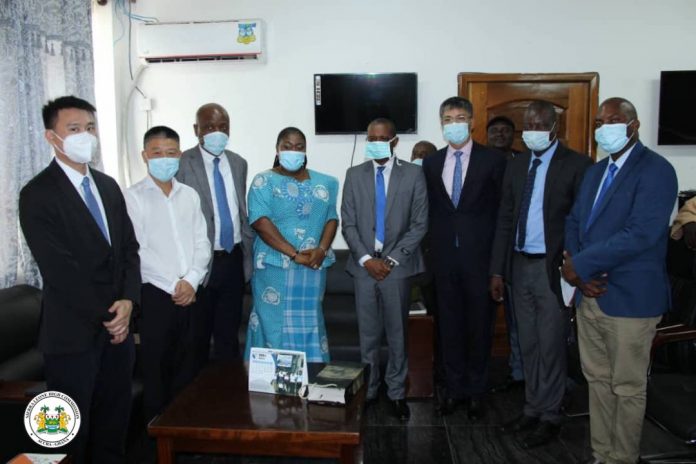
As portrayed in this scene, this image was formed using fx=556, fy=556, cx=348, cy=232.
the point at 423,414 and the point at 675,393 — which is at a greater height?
the point at 675,393

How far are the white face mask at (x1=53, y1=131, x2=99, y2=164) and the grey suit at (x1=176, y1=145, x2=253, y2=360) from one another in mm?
812

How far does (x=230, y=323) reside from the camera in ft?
9.80

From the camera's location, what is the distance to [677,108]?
165 inches

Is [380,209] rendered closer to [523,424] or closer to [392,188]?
[392,188]

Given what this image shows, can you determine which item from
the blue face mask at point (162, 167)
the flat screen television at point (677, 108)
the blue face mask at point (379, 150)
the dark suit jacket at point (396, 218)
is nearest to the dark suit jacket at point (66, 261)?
the blue face mask at point (162, 167)

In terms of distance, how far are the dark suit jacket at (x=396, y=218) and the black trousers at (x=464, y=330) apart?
0.23 meters

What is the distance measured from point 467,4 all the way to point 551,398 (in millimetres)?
2959

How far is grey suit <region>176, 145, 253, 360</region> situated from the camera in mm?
2867

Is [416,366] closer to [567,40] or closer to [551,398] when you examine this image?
[551,398]

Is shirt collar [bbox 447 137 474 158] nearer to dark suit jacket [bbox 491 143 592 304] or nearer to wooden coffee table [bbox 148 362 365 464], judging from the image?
dark suit jacket [bbox 491 143 592 304]

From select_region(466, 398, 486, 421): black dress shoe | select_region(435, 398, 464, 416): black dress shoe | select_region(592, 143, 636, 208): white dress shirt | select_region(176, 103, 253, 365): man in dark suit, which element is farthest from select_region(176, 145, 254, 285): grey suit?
select_region(592, 143, 636, 208): white dress shirt

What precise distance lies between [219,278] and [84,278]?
3.00ft

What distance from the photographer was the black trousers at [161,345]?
98.6 inches

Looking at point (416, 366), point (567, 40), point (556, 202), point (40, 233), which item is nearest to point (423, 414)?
point (416, 366)
